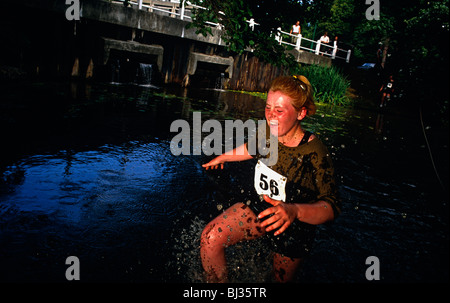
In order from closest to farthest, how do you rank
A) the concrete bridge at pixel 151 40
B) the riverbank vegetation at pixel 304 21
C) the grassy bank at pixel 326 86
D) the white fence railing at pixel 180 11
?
1. the riverbank vegetation at pixel 304 21
2. the concrete bridge at pixel 151 40
3. the white fence railing at pixel 180 11
4. the grassy bank at pixel 326 86

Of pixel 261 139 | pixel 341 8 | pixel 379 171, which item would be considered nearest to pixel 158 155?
pixel 261 139

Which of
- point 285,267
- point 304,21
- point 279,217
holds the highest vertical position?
point 304,21

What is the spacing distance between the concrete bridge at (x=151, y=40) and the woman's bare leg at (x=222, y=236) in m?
9.11

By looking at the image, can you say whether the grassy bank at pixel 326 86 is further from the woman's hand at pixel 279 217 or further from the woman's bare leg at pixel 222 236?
the woman's hand at pixel 279 217

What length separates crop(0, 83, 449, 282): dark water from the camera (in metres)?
2.34

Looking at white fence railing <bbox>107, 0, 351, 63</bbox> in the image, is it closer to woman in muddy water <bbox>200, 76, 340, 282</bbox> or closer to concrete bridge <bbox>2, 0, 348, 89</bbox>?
concrete bridge <bbox>2, 0, 348, 89</bbox>

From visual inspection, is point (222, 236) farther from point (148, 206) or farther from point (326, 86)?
point (326, 86)

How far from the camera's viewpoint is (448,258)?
9.67 feet

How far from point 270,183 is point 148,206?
1.42m

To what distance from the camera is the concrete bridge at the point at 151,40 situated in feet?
31.4

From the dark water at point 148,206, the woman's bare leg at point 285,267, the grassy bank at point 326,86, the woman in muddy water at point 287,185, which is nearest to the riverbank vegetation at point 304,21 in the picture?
the dark water at point 148,206

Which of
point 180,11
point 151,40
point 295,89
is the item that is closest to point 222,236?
point 295,89

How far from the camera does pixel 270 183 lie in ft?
7.70
